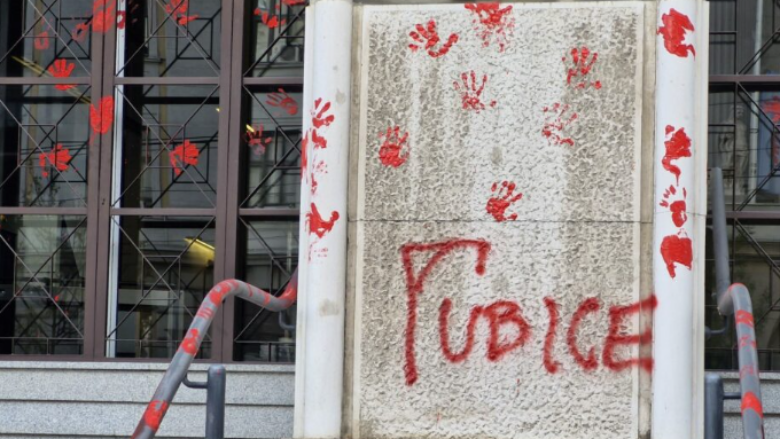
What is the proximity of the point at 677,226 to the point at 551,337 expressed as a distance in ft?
2.35

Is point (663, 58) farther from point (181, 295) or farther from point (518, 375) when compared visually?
point (181, 295)

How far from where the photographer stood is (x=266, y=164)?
21.9 ft

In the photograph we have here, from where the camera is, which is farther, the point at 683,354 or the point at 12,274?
the point at 12,274

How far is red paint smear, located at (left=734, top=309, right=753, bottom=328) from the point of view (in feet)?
14.1

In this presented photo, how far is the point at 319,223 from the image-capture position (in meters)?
4.93

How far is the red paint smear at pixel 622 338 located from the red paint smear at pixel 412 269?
0.60 m

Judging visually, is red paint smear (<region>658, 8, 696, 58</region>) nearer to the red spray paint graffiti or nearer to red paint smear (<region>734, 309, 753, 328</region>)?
the red spray paint graffiti

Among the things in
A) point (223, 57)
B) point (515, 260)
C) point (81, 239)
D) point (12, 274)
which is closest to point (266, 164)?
point (223, 57)

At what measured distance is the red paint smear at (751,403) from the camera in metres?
4.00

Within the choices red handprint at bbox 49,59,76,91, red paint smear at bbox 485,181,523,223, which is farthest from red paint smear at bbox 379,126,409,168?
red handprint at bbox 49,59,76,91

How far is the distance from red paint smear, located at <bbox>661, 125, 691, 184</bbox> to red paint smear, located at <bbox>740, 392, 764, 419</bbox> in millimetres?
1052

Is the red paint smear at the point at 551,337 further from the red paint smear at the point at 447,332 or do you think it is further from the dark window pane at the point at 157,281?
the dark window pane at the point at 157,281

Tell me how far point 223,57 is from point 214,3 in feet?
1.64

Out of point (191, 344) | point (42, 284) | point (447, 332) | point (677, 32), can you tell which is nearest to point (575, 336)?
point (447, 332)
